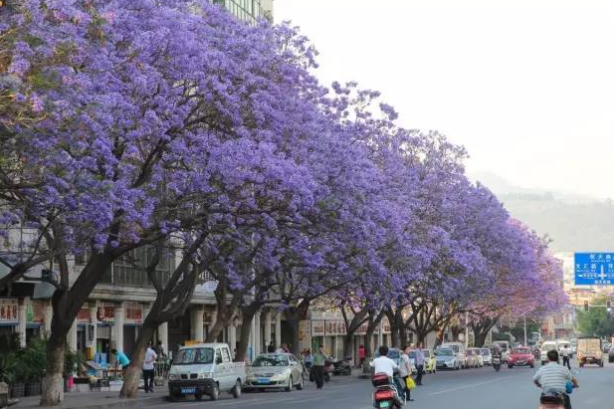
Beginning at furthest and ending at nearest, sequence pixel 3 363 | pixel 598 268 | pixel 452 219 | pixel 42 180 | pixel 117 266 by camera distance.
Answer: pixel 598 268, pixel 452 219, pixel 117 266, pixel 3 363, pixel 42 180

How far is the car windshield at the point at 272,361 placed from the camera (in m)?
40.5

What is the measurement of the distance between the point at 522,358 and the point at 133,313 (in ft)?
108

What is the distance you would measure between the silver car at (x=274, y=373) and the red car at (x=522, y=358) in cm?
3415

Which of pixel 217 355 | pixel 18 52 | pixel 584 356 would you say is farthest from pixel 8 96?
pixel 584 356

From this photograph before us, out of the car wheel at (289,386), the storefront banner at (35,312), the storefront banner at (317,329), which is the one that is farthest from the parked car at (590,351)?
the storefront banner at (35,312)

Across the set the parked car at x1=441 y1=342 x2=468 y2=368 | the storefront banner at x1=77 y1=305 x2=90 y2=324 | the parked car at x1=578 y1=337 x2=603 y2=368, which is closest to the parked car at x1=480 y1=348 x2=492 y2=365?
the parked car at x1=441 y1=342 x2=468 y2=368

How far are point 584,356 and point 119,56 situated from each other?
2050 inches

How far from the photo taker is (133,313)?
48.6m

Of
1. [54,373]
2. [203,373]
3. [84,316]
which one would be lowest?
[203,373]

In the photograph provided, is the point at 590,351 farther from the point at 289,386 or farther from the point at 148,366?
the point at 148,366

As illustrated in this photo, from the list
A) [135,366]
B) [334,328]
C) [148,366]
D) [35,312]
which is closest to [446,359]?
[334,328]

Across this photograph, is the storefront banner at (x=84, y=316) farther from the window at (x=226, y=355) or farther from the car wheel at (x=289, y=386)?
the window at (x=226, y=355)

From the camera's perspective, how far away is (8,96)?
1802cm

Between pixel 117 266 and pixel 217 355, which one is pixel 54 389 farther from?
pixel 117 266
